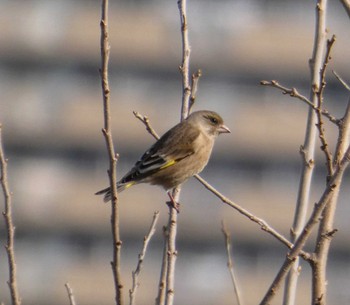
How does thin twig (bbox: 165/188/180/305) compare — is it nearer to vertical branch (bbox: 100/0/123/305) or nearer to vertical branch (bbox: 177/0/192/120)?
vertical branch (bbox: 100/0/123/305)

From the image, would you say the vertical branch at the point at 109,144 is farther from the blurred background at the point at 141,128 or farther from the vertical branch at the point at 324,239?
the blurred background at the point at 141,128

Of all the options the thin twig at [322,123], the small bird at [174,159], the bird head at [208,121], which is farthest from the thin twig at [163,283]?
the bird head at [208,121]

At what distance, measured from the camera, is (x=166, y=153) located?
9375mm

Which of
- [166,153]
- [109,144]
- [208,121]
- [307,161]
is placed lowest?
[109,144]

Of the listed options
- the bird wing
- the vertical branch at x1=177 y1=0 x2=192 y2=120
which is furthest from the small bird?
the vertical branch at x1=177 y1=0 x2=192 y2=120

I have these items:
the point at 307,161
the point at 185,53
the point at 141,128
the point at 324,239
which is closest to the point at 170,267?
the point at 324,239

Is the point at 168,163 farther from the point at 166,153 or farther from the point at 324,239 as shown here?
the point at 324,239

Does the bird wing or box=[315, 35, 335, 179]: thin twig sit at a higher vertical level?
the bird wing

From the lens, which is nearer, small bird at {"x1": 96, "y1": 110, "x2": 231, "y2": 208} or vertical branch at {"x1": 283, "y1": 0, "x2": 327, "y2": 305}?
vertical branch at {"x1": 283, "y1": 0, "x2": 327, "y2": 305}

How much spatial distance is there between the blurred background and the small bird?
1349 inches

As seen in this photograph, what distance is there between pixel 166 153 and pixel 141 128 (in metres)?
34.5

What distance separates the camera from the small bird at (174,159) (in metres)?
9.08

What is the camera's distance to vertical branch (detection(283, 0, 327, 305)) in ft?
19.9

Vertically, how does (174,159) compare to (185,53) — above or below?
above
